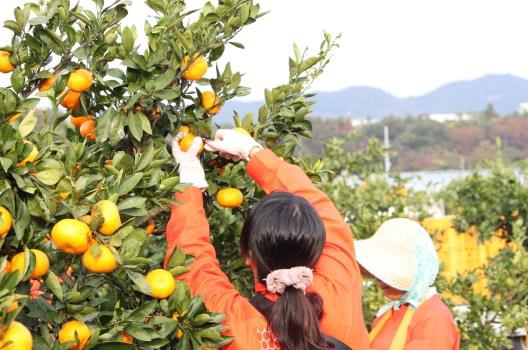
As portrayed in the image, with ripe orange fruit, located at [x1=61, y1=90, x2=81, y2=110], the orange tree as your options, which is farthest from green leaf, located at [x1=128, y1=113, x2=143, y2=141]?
ripe orange fruit, located at [x1=61, y1=90, x2=81, y2=110]

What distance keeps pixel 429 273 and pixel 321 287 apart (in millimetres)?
1051

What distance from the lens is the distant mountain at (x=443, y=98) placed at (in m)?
128

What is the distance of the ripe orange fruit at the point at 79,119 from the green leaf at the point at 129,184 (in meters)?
0.45

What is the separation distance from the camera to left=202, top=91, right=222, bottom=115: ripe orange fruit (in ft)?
6.84

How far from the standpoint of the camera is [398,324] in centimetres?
269

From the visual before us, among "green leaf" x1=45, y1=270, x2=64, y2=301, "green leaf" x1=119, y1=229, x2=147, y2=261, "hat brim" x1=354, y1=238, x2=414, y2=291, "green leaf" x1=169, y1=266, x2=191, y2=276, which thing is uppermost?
"green leaf" x1=119, y1=229, x2=147, y2=261

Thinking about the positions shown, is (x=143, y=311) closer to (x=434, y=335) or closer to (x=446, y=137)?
(x=434, y=335)

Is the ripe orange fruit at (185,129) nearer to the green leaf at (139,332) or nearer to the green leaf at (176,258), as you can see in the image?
the green leaf at (176,258)

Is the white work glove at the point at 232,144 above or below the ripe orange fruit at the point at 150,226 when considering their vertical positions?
above

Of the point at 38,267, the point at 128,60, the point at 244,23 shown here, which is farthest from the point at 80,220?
the point at 244,23

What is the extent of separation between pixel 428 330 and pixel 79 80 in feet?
4.46

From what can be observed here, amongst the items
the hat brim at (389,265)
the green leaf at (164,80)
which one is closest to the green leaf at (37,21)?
the green leaf at (164,80)

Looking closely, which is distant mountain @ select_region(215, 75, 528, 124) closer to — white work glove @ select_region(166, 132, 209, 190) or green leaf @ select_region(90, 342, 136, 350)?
white work glove @ select_region(166, 132, 209, 190)

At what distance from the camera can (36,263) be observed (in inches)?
55.9
